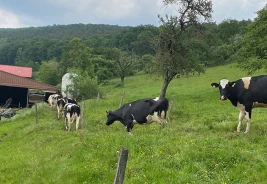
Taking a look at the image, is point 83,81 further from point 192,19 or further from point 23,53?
point 23,53

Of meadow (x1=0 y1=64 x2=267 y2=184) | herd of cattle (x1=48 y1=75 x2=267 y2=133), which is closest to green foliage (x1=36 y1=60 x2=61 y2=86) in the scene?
herd of cattle (x1=48 y1=75 x2=267 y2=133)

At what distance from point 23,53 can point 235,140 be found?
139 m

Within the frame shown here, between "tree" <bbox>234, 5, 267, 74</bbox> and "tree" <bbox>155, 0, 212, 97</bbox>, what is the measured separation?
4317 mm

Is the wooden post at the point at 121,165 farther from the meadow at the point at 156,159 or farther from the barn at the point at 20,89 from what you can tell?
the barn at the point at 20,89

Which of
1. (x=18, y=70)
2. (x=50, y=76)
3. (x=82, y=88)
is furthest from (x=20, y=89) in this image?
(x=50, y=76)

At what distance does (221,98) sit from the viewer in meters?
11.9

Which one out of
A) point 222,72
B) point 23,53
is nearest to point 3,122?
point 222,72

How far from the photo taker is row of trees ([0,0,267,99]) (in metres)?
27.8

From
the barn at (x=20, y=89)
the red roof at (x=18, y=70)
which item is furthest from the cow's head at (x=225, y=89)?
the red roof at (x=18, y=70)

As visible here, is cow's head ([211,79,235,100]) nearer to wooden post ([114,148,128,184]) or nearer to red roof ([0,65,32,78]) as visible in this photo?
wooden post ([114,148,128,184])

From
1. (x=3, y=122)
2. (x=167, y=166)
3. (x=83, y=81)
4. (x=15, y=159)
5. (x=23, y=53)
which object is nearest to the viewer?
(x=167, y=166)

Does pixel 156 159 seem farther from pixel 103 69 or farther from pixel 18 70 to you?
pixel 103 69

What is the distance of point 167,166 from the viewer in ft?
27.2

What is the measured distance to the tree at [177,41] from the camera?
90.1 feet
